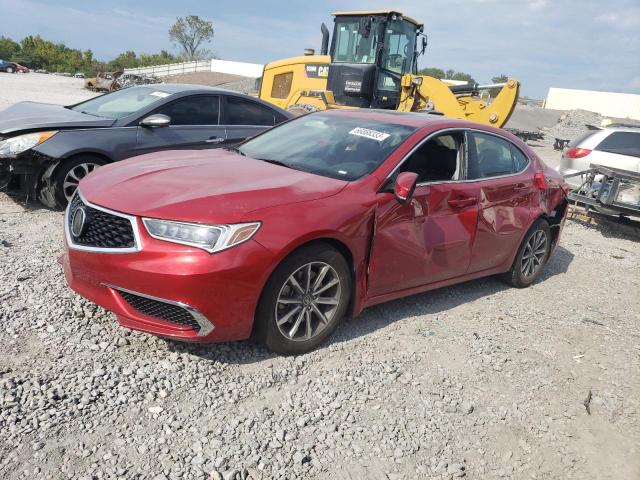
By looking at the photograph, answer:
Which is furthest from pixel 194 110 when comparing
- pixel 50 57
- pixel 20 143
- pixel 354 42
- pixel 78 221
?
pixel 50 57

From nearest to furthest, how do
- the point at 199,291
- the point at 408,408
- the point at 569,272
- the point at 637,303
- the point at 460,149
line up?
the point at 199,291
the point at 408,408
the point at 460,149
the point at 637,303
the point at 569,272

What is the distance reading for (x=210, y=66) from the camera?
64.4 m

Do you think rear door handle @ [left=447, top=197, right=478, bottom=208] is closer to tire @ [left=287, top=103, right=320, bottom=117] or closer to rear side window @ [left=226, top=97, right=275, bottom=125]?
rear side window @ [left=226, top=97, right=275, bottom=125]

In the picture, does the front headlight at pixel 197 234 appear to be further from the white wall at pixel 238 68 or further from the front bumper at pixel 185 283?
the white wall at pixel 238 68

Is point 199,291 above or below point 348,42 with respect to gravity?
below

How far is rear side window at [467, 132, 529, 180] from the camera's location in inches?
184

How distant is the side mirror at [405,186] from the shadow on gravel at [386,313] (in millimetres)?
1046

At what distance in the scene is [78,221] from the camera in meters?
3.39

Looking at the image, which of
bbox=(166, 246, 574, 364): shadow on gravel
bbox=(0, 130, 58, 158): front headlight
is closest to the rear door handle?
bbox=(166, 246, 574, 364): shadow on gravel

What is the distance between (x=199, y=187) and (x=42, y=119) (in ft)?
12.6

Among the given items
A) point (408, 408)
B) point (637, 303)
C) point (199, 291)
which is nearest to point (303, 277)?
point (199, 291)

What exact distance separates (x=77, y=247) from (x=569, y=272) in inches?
215

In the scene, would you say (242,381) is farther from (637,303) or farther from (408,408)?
(637,303)

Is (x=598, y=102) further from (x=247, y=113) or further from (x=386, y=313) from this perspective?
(x=386, y=313)
